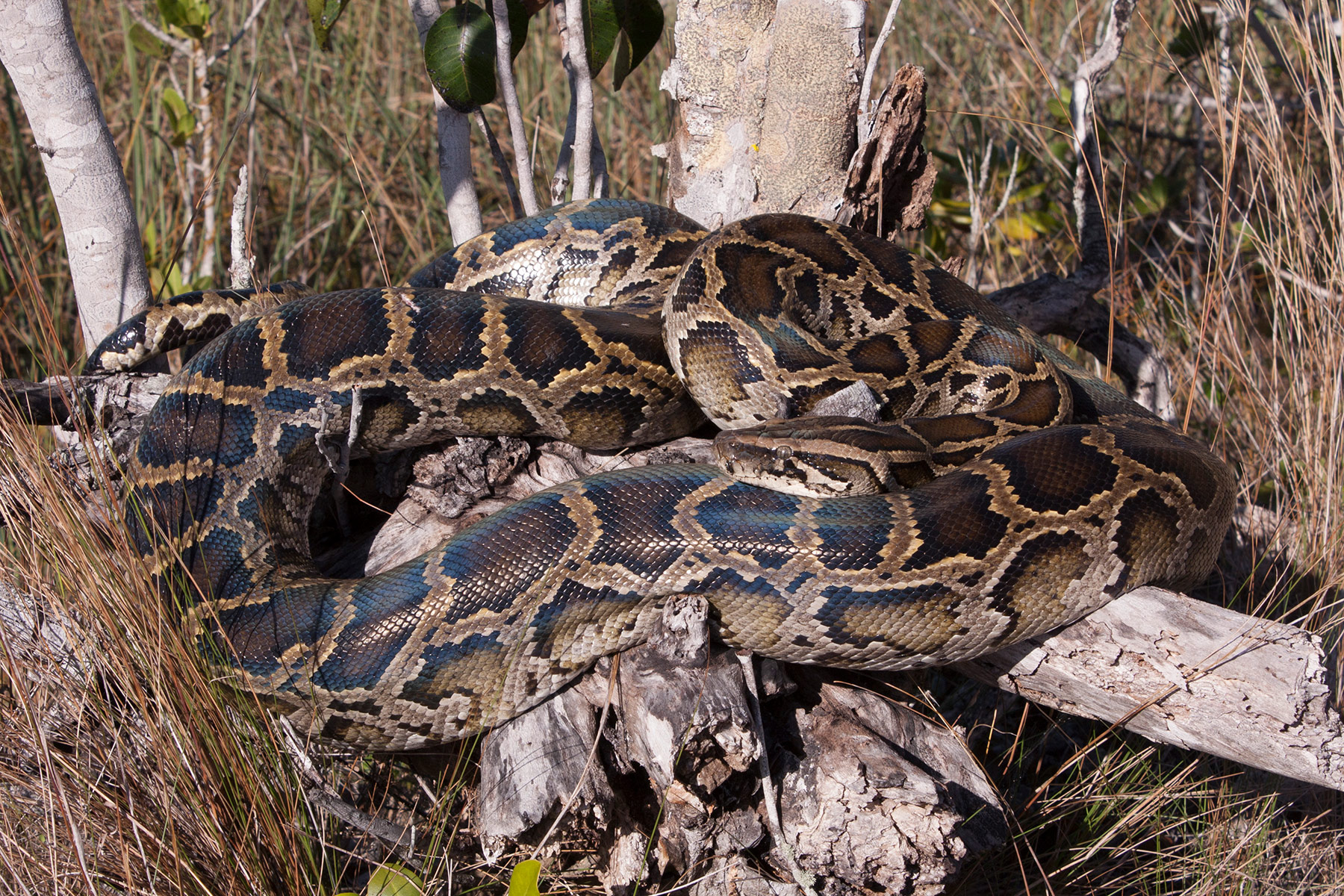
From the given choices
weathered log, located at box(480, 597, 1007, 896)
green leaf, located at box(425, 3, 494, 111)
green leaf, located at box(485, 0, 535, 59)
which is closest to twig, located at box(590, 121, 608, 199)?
green leaf, located at box(485, 0, 535, 59)

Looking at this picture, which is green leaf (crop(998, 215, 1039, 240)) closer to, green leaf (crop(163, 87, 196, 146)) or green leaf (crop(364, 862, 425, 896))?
green leaf (crop(163, 87, 196, 146))

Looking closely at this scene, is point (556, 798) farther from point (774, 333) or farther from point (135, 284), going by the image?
point (135, 284)

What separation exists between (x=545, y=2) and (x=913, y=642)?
14.4 feet

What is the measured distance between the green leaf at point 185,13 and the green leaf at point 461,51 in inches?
84.5

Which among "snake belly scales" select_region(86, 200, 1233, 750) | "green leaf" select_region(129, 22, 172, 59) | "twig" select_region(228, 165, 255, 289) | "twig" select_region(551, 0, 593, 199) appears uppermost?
"green leaf" select_region(129, 22, 172, 59)

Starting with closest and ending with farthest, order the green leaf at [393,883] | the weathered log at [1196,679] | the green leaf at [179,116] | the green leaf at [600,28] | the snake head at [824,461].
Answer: the green leaf at [393,883] → the weathered log at [1196,679] → the snake head at [824,461] → the green leaf at [600,28] → the green leaf at [179,116]

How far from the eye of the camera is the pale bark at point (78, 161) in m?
4.46

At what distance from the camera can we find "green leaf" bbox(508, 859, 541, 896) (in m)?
3.02

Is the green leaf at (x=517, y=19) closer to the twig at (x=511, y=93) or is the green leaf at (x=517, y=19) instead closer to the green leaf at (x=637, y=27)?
the twig at (x=511, y=93)

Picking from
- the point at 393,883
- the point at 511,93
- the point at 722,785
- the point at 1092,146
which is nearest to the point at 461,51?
the point at 511,93

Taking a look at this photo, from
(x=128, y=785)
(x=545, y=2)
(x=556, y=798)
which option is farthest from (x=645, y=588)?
(x=545, y=2)

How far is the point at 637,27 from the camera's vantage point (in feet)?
18.8

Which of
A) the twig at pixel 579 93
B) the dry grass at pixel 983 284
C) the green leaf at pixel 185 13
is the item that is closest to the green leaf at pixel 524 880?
the dry grass at pixel 983 284

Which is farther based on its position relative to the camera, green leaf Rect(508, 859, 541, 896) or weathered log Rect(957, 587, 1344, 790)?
weathered log Rect(957, 587, 1344, 790)
